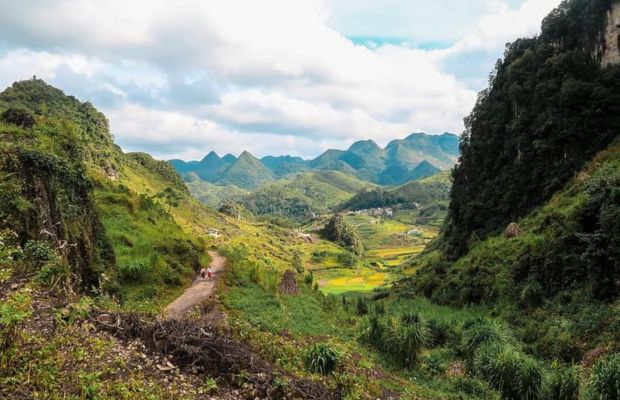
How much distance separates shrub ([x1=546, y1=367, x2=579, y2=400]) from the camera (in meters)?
14.8

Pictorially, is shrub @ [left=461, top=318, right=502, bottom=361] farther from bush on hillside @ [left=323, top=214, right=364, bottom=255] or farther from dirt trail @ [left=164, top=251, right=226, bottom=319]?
bush on hillside @ [left=323, top=214, right=364, bottom=255]

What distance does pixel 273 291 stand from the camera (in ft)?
104

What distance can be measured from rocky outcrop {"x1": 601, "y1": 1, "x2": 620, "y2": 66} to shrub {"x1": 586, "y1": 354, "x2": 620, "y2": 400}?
157 ft

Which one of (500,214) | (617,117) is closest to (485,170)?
(500,214)

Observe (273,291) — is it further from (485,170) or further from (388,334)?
(485,170)

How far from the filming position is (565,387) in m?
14.9

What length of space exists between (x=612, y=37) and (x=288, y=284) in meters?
47.7

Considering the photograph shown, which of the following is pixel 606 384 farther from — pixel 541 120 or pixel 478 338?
pixel 541 120

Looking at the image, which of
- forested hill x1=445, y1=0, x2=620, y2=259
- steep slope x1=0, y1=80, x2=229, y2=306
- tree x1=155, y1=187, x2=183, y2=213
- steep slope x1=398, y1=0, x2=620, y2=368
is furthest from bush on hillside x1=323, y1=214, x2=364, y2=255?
steep slope x1=0, y1=80, x2=229, y2=306

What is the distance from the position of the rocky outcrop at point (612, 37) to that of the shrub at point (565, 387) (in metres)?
47.9

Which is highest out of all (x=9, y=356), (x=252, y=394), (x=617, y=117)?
(x=617, y=117)

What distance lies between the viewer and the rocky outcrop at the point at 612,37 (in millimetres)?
49281

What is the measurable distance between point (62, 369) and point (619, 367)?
1619cm

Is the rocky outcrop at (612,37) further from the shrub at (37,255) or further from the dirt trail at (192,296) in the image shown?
the shrub at (37,255)
